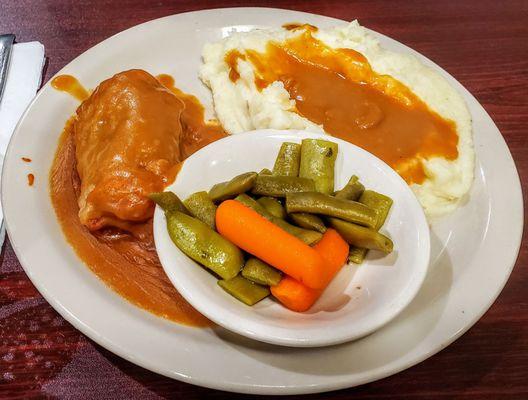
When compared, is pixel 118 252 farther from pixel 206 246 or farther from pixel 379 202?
pixel 379 202

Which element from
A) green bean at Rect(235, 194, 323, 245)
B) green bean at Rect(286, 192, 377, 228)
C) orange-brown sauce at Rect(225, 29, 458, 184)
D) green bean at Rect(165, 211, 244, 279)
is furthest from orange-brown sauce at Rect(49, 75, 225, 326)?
orange-brown sauce at Rect(225, 29, 458, 184)

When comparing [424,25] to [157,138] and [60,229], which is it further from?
[60,229]

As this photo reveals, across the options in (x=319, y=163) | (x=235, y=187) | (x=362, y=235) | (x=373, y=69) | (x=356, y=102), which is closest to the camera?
(x=362, y=235)

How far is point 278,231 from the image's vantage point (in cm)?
244

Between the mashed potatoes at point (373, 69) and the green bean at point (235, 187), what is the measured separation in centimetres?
87

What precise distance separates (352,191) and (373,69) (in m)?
1.42

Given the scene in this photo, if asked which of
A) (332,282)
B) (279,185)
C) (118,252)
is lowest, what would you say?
(118,252)

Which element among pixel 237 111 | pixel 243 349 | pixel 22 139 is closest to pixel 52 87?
pixel 22 139

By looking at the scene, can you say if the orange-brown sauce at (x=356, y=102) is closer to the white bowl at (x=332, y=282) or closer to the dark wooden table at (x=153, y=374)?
the white bowl at (x=332, y=282)

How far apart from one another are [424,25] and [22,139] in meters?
3.85

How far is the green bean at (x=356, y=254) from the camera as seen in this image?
8.72 feet

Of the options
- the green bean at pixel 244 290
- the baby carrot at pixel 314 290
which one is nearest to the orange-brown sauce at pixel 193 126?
the green bean at pixel 244 290

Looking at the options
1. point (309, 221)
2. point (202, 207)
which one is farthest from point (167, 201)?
point (309, 221)

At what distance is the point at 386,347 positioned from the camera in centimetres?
254
